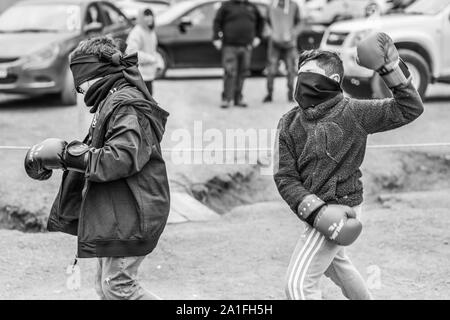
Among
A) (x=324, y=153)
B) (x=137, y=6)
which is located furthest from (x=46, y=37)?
(x=324, y=153)

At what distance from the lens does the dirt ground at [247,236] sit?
578 cm

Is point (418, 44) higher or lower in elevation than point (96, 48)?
lower

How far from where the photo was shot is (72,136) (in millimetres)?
10117

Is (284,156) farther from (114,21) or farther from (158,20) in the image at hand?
(158,20)

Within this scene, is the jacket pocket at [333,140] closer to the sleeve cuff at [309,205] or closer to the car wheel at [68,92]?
the sleeve cuff at [309,205]

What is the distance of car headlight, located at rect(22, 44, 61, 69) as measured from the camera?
1160cm

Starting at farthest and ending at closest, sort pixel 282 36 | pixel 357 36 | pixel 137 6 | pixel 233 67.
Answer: pixel 137 6 < pixel 282 36 < pixel 357 36 < pixel 233 67

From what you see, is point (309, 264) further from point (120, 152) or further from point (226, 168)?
point (226, 168)

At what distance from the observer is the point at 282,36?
1238 cm

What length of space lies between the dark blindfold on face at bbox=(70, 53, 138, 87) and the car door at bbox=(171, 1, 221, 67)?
34.7ft

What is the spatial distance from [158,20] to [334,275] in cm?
1115

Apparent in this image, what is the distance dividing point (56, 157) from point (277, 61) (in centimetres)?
873

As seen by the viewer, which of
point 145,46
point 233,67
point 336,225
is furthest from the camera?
point 233,67

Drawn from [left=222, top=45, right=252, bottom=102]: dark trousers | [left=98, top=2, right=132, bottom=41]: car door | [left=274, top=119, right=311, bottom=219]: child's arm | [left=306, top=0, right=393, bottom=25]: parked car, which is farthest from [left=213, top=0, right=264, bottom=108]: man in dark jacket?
Answer: [left=274, top=119, right=311, bottom=219]: child's arm
